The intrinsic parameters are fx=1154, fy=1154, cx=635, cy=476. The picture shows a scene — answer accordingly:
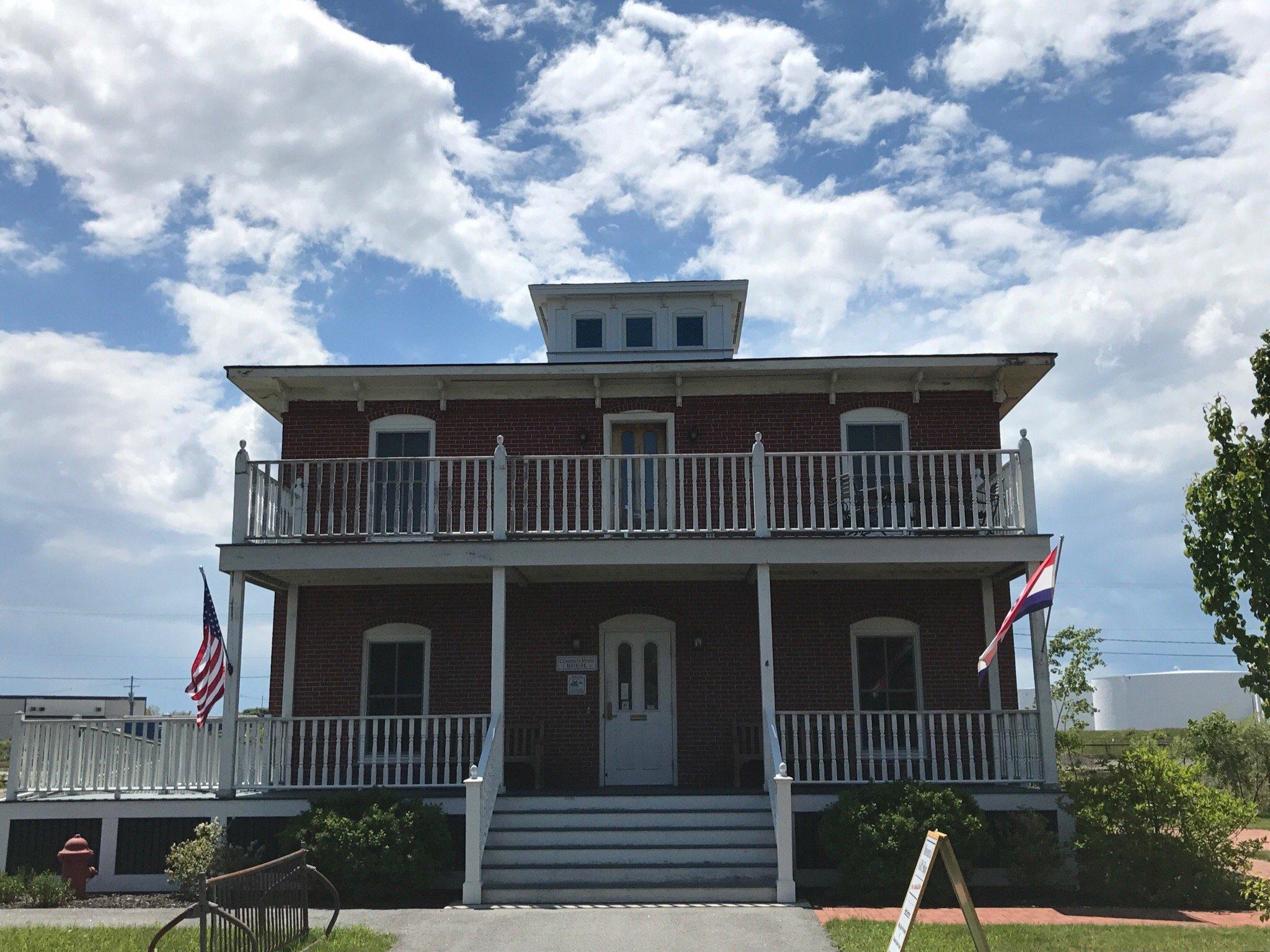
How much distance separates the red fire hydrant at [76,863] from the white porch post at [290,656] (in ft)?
12.0

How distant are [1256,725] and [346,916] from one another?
750 inches

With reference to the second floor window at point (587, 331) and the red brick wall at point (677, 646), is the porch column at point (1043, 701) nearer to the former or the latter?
the red brick wall at point (677, 646)

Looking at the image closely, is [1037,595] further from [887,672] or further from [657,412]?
[657,412]

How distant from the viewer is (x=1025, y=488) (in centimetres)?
1459

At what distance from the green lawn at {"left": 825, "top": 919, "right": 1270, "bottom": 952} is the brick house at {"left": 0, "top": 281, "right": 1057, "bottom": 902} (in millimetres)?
2666

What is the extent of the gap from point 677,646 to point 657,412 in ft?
11.8

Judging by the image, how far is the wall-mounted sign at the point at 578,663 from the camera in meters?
16.8

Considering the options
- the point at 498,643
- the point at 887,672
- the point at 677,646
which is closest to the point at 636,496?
the point at 677,646

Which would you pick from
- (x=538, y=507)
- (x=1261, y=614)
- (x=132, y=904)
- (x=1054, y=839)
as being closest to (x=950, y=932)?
(x=1054, y=839)

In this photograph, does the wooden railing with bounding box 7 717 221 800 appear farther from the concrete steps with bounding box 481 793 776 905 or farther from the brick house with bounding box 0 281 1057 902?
the concrete steps with bounding box 481 793 776 905

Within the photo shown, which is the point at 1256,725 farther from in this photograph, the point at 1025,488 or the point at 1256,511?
the point at 1256,511

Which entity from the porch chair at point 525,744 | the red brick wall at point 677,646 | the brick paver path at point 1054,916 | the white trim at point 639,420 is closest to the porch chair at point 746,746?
the red brick wall at point 677,646

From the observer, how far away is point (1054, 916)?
1193cm

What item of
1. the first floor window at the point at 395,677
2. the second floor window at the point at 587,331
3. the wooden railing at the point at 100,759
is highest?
the second floor window at the point at 587,331
